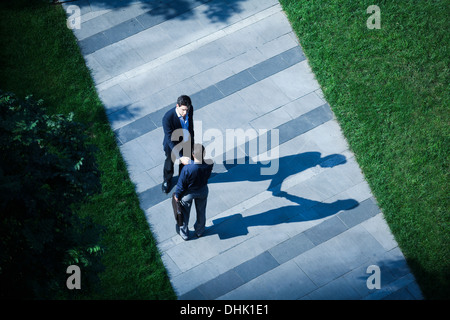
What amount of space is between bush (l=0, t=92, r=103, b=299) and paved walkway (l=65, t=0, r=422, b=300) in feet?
8.93

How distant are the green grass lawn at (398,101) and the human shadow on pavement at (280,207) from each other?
2.34 ft

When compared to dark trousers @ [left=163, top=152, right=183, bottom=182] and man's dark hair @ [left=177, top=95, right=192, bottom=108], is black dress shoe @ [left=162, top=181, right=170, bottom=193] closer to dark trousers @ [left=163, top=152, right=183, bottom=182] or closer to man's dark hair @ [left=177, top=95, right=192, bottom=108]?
dark trousers @ [left=163, top=152, right=183, bottom=182]

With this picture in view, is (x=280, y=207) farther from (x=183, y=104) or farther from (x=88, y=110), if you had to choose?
(x=88, y=110)

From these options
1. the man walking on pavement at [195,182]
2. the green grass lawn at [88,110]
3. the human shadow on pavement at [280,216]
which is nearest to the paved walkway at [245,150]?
the human shadow on pavement at [280,216]

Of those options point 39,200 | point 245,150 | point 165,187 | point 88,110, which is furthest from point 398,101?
point 39,200

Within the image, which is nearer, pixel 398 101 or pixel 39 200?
pixel 39 200

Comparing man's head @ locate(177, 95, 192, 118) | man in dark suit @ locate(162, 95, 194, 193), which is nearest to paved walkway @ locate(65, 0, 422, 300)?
man in dark suit @ locate(162, 95, 194, 193)

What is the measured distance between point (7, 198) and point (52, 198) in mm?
602

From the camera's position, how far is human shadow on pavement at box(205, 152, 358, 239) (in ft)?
28.6

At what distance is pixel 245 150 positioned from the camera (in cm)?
952

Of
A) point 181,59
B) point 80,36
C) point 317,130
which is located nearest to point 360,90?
point 317,130

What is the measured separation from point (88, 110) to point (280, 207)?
405 centimetres

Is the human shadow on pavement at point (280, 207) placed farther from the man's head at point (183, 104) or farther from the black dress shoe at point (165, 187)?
the man's head at point (183, 104)
